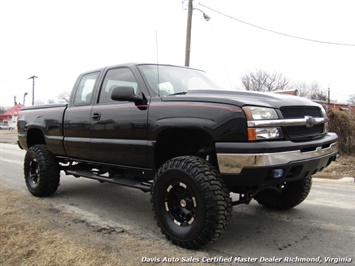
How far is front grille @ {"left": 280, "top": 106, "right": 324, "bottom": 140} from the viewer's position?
3.36 m

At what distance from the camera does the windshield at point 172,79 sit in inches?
167

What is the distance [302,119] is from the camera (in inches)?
137

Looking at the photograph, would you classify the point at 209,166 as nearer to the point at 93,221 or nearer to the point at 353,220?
the point at 93,221

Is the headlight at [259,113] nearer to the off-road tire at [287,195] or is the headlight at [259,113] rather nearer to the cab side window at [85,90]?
the off-road tire at [287,195]

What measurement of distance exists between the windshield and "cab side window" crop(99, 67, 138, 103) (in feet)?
0.70

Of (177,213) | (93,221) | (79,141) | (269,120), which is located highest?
(269,120)

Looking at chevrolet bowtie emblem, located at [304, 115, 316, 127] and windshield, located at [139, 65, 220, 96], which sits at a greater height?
windshield, located at [139, 65, 220, 96]

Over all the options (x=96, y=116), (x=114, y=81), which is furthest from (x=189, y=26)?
(x=96, y=116)

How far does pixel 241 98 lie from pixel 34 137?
444cm

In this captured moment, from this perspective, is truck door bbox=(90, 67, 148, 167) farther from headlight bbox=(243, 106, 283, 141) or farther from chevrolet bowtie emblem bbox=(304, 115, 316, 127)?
chevrolet bowtie emblem bbox=(304, 115, 316, 127)

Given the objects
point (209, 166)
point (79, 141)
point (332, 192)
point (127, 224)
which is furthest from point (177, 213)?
point (332, 192)

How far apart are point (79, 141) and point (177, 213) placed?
2.08m

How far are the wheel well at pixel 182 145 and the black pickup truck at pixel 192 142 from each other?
1cm

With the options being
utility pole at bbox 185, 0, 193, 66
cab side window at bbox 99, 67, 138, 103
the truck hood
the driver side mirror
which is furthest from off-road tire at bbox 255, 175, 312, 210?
utility pole at bbox 185, 0, 193, 66
